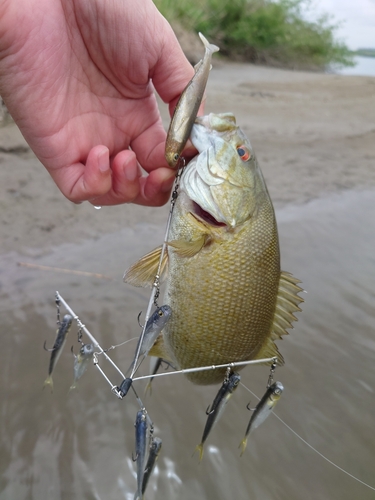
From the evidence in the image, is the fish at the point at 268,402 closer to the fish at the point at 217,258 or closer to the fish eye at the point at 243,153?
the fish at the point at 217,258

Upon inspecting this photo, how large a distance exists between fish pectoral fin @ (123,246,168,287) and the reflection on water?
1180 mm

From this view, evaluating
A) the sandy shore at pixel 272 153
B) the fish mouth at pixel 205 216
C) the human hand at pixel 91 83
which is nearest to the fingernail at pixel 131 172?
the human hand at pixel 91 83

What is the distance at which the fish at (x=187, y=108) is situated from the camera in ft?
4.61

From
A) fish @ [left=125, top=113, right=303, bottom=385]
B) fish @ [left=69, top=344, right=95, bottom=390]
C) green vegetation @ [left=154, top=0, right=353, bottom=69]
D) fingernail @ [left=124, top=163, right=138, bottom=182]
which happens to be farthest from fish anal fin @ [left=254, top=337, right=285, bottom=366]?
green vegetation @ [left=154, top=0, right=353, bottom=69]

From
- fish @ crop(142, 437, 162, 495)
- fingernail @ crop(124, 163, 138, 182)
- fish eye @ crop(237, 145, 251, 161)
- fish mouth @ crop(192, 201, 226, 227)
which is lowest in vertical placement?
fish @ crop(142, 437, 162, 495)

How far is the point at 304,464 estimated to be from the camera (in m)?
2.43

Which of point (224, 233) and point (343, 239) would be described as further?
point (343, 239)

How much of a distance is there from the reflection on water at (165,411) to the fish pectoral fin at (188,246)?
1335 millimetres

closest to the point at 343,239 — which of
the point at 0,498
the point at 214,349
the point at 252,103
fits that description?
the point at 214,349

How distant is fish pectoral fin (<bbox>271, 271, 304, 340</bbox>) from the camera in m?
1.79

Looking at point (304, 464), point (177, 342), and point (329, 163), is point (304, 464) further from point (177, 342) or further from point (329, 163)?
point (329, 163)

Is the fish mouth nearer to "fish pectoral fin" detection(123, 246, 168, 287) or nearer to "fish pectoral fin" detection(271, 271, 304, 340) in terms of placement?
"fish pectoral fin" detection(123, 246, 168, 287)

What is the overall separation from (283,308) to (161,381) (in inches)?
47.5

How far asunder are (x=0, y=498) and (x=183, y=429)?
99 centimetres
